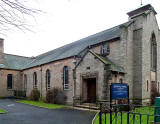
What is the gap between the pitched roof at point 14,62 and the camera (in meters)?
35.2

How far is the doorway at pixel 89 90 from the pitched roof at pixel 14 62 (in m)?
22.1

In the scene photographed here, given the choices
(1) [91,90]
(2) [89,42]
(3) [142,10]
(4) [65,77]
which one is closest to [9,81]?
(4) [65,77]

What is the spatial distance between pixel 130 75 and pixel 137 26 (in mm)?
6086

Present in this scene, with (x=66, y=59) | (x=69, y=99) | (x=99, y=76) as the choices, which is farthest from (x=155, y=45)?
(x=69, y=99)

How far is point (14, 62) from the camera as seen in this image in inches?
1502

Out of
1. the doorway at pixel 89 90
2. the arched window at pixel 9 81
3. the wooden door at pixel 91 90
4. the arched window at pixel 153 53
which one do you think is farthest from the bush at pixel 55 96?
the arched window at pixel 9 81

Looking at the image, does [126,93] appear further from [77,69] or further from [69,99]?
[69,99]

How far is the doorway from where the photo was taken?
18817mm

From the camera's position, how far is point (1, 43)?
36.0 meters

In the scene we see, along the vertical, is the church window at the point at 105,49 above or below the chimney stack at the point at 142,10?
below

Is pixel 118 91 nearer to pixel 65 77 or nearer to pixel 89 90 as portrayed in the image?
pixel 89 90

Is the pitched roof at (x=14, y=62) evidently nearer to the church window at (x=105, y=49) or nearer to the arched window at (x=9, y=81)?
the arched window at (x=9, y=81)

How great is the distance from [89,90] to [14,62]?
25.5 m

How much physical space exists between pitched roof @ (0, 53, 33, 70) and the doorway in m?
22.1
